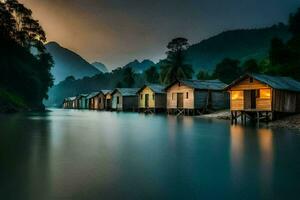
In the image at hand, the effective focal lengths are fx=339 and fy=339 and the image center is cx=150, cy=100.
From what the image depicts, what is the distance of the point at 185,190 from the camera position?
8.76 meters

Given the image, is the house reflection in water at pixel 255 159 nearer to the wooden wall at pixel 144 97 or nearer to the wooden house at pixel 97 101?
the wooden wall at pixel 144 97

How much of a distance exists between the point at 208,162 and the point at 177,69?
70654 mm

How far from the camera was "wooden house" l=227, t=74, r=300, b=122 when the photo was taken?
111 ft

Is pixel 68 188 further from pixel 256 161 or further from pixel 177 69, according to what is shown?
pixel 177 69

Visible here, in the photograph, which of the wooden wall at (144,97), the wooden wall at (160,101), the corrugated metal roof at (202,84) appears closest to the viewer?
the corrugated metal roof at (202,84)

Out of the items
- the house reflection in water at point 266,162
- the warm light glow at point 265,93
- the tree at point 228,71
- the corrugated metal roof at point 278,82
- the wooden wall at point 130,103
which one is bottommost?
the house reflection in water at point 266,162

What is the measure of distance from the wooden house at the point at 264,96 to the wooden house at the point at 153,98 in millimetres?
28954

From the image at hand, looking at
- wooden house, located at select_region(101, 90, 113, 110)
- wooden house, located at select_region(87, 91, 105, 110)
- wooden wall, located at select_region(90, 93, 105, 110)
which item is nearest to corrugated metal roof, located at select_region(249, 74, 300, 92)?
wooden house, located at select_region(101, 90, 113, 110)

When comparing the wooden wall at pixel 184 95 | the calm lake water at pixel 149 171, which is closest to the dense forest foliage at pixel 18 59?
the wooden wall at pixel 184 95

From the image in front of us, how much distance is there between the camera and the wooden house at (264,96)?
111 ft

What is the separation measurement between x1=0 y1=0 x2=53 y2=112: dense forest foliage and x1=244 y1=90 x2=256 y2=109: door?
43.2 m

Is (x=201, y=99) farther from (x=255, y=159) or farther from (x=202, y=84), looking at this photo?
(x=255, y=159)

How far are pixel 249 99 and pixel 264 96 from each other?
2.75 m

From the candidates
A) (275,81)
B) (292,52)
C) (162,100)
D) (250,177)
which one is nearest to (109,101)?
(162,100)
